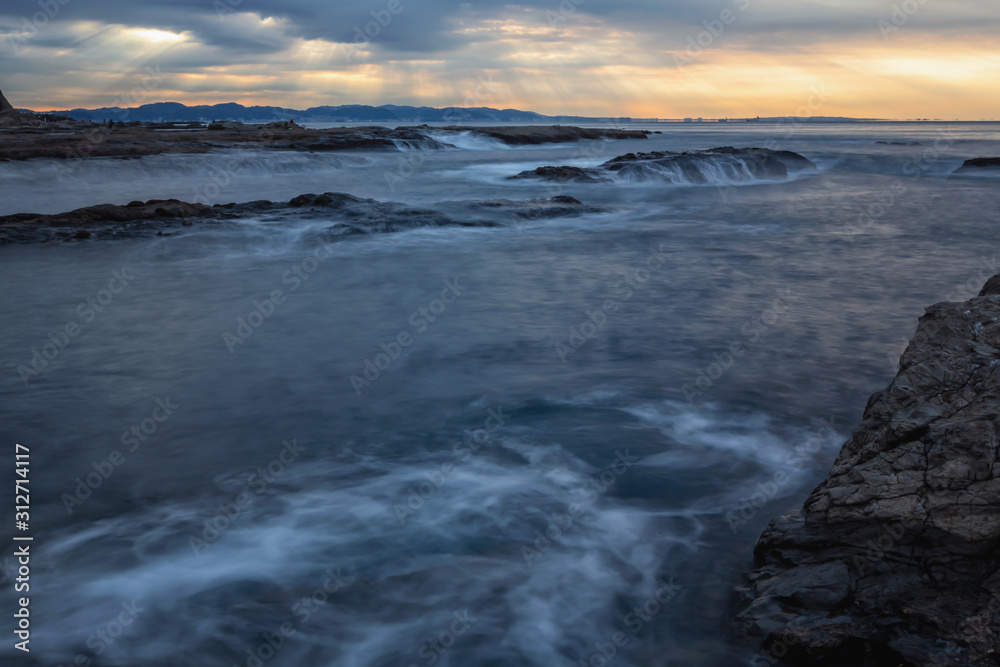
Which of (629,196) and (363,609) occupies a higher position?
(629,196)

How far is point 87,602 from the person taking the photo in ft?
12.8

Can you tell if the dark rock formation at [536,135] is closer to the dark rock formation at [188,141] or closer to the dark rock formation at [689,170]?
the dark rock formation at [188,141]

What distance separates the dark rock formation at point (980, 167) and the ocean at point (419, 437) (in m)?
28.0

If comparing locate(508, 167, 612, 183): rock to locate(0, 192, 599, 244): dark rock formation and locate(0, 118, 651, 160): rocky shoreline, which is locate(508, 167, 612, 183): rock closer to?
locate(0, 192, 599, 244): dark rock formation

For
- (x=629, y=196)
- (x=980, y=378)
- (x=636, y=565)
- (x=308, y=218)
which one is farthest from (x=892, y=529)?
(x=629, y=196)

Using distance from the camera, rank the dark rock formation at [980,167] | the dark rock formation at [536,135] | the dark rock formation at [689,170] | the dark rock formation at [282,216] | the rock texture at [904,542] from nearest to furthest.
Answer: the rock texture at [904,542] < the dark rock formation at [282,216] < the dark rock formation at [689,170] < the dark rock formation at [980,167] < the dark rock formation at [536,135]

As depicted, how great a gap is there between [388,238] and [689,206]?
1178 cm

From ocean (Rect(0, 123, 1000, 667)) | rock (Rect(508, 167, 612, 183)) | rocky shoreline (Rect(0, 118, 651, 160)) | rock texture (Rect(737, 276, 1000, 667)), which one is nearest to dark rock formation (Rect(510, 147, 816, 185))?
rock (Rect(508, 167, 612, 183))

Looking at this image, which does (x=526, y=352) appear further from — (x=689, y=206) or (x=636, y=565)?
(x=689, y=206)

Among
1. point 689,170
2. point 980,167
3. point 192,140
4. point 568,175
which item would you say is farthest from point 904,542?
point 192,140

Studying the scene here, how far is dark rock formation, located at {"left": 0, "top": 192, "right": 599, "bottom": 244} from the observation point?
14672 mm

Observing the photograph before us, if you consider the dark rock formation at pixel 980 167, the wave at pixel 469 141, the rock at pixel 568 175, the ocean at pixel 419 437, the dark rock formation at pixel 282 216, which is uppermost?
the wave at pixel 469 141

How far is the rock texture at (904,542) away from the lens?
2893 mm

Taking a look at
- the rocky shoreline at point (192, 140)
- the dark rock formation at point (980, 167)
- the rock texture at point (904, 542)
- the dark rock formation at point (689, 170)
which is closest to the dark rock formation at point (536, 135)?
the rocky shoreline at point (192, 140)
